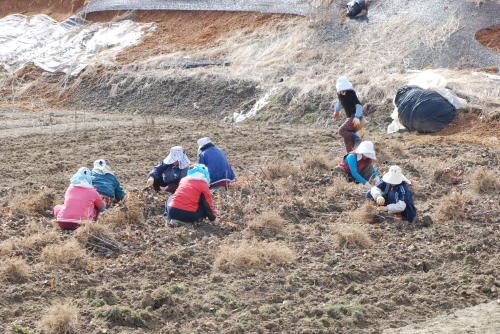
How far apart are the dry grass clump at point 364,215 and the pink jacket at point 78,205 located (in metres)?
3.36

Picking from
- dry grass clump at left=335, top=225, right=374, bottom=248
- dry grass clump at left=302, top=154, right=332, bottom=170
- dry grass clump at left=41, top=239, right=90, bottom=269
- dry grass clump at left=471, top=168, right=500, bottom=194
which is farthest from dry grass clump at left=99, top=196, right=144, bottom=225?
dry grass clump at left=471, top=168, right=500, bottom=194

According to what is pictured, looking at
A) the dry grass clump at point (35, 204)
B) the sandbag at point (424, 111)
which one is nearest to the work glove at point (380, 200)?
the dry grass clump at point (35, 204)

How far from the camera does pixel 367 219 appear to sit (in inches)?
318

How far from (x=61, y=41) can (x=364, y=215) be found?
68.5 feet

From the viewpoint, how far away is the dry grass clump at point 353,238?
23.8 feet

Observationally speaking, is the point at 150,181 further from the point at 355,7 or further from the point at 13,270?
the point at 355,7

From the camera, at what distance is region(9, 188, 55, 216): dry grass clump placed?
8.24m

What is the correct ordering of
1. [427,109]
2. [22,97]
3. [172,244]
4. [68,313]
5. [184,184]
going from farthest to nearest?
[22,97], [427,109], [184,184], [172,244], [68,313]

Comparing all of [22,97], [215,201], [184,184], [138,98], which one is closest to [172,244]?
[184,184]

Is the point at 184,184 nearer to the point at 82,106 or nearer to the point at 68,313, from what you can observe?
the point at 68,313

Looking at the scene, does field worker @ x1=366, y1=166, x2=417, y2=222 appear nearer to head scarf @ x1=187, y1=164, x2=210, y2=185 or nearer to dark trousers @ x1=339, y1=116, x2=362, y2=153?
head scarf @ x1=187, y1=164, x2=210, y2=185

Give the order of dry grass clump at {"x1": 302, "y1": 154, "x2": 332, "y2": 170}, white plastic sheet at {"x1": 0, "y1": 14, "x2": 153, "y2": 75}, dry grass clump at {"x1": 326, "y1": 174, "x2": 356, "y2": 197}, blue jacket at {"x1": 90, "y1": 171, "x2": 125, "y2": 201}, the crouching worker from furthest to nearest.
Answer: white plastic sheet at {"x1": 0, "y1": 14, "x2": 153, "y2": 75}, dry grass clump at {"x1": 302, "y1": 154, "x2": 332, "y2": 170}, dry grass clump at {"x1": 326, "y1": 174, "x2": 356, "y2": 197}, blue jacket at {"x1": 90, "y1": 171, "x2": 125, "y2": 201}, the crouching worker

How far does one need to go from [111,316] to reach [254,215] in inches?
119

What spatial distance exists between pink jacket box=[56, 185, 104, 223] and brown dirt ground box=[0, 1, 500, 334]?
0.83 ft
